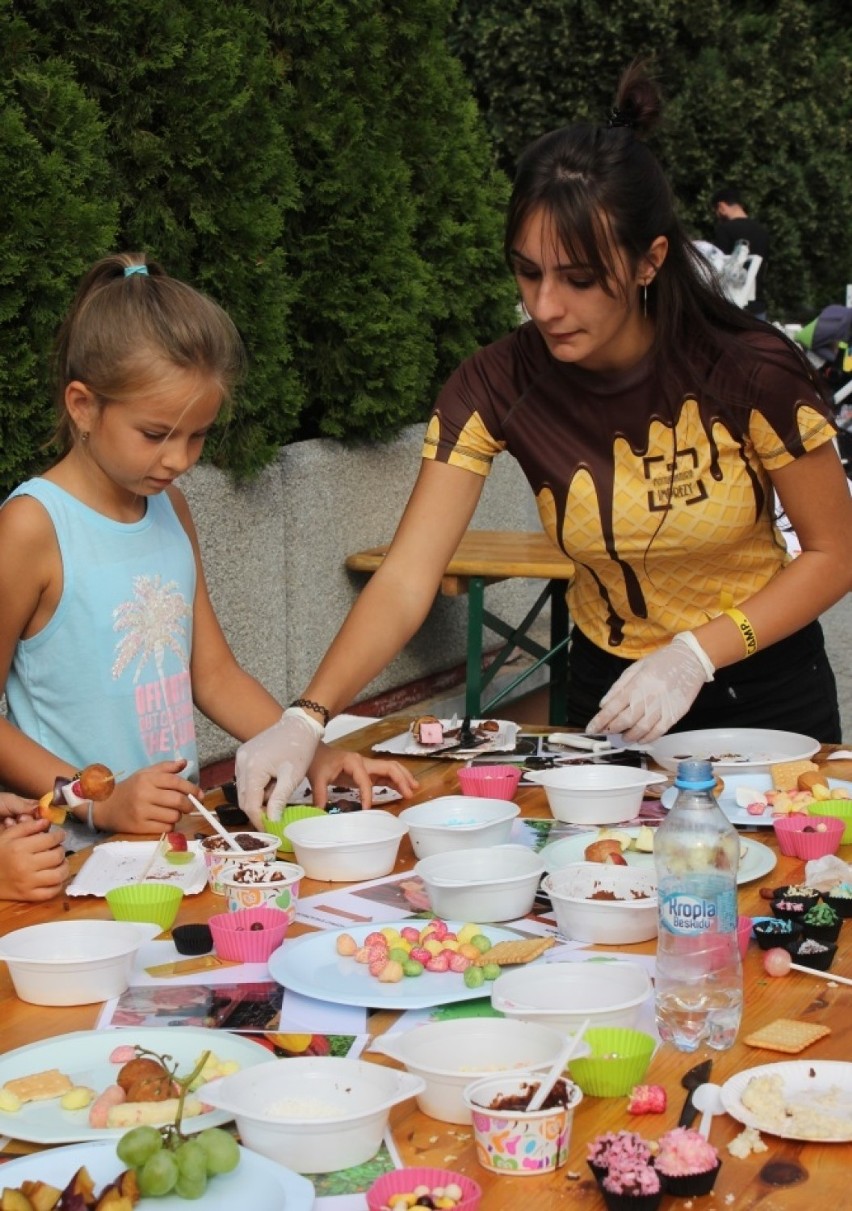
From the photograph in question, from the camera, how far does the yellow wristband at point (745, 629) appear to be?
9.61 ft

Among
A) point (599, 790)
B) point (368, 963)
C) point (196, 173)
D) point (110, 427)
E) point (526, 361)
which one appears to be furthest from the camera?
point (196, 173)

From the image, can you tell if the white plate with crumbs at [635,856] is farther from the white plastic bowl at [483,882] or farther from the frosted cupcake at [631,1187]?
the frosted cupcake at [631,1187]

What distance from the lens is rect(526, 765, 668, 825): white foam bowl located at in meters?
2.61

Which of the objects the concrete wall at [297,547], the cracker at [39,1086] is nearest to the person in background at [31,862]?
the cracker at [39,1086]

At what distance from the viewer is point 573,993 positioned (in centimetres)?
177

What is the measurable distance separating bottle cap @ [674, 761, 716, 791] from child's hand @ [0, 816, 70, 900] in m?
1.02

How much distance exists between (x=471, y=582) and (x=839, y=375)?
22.7ft

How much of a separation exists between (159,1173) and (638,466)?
197cm

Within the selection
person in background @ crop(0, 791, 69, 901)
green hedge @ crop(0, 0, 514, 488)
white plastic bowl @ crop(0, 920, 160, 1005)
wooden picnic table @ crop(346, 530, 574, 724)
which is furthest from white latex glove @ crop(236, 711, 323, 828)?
wooden picnic table @ crop(346, 530, 574, 724)

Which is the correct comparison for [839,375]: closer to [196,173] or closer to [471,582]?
[471,582]

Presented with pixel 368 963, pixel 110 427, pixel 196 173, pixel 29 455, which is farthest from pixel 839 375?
pixel 368 963

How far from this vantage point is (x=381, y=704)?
20.9 feet

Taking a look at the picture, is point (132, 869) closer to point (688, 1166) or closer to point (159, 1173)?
point (159, 1173)

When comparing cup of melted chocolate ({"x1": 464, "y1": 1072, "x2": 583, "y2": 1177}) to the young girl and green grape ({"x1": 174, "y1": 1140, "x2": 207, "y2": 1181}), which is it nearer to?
green grape ({"x1": 174, "y1": 1140, "x2": 207, "y2": 1181})
